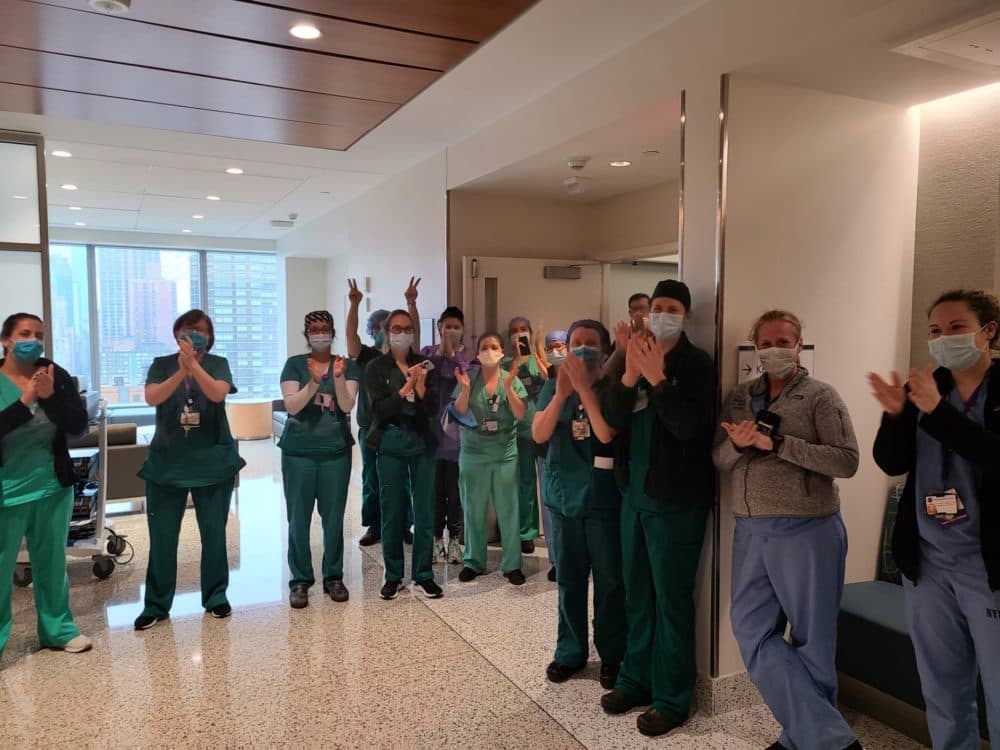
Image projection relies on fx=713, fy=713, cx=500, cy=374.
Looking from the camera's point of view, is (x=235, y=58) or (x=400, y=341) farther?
(x=400, y=341)

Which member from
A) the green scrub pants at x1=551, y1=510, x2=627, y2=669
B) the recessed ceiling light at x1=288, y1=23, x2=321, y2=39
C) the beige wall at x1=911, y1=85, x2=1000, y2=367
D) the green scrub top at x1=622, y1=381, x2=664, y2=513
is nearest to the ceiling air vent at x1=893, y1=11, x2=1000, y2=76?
the beige wall at x1=911, y1=85, x2=1000, y2=367

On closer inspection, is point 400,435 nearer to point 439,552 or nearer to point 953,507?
point 439,552

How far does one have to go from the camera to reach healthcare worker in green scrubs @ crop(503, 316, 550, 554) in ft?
15.1

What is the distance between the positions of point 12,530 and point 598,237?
13.9 ft

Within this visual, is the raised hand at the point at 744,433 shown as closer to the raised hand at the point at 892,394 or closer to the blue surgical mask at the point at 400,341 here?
the raised hand at the point at 892,394

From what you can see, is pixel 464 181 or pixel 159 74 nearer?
pixel 159 74

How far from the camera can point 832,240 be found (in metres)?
2.96

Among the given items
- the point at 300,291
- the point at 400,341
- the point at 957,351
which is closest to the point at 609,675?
the point at 957,351

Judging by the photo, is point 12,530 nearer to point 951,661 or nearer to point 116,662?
point 116,662

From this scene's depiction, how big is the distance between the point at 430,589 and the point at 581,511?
1.44m

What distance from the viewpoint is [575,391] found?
10.2 ft

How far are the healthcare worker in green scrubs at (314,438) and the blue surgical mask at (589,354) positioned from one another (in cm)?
140

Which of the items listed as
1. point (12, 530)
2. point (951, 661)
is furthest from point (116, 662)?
point (951, 661)

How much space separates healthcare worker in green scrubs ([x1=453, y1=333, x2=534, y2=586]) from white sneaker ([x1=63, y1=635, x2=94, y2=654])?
1966 mm
